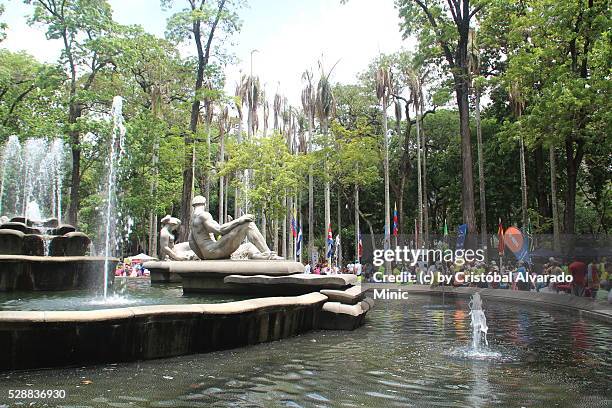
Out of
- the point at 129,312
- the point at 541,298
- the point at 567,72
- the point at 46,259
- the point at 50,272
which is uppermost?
the point at 567,72

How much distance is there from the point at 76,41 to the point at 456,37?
60.6ft

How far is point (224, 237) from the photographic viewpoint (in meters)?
12.9

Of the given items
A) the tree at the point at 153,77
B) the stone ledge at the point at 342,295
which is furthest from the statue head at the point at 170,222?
the tree at the point at 153,77

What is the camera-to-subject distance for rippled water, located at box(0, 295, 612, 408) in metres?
5.40

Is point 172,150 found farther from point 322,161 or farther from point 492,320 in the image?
point 492,320

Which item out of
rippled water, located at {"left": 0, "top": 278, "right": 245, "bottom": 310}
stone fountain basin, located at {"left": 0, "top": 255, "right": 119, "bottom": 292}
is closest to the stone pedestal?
rippled water, located at {"left": 0, "top": 278, "right": 245, "bottom": 310}

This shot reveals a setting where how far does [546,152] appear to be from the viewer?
3819 cm

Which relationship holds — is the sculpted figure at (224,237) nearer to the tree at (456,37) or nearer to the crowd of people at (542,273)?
the crowd of people at (542,273)

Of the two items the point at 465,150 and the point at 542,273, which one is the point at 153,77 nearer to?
the point at 465,150

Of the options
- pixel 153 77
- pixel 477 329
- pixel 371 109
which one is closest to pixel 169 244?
pixel 477 329

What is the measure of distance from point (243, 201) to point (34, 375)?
118ft

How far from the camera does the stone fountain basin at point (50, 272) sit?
11891 mm

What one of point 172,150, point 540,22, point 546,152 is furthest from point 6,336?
point 546,152

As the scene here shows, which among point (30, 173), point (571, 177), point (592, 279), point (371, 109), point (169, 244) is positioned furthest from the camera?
point (371, 109)
